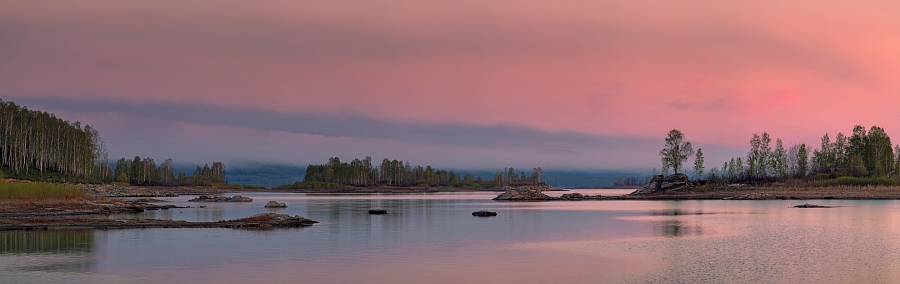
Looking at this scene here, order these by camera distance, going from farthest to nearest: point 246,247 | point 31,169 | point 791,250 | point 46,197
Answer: point 31,169 → point 46,197 → point 246,247 → point 791,250

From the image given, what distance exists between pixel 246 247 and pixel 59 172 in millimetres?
117352

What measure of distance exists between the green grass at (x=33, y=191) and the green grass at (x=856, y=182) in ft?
379

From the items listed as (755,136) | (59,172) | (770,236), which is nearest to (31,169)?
(59,172)

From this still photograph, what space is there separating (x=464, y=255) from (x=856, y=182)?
111m

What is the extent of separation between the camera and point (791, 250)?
31.6 meters

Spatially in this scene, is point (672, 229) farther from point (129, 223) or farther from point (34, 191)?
point (34, 191)

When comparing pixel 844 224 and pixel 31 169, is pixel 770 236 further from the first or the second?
pixel 31 169

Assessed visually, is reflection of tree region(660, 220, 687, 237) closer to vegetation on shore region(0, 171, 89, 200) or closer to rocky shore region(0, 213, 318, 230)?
rocky shore region(0, 213, 318, 230)

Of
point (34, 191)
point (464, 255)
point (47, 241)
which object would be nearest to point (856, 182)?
point (464, 255)

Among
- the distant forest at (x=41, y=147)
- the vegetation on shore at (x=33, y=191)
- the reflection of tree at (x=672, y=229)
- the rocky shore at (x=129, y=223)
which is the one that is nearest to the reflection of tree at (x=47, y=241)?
the rocky shore at (x=129, y=223)

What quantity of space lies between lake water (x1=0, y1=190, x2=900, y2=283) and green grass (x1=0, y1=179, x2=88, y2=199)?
22.3 metres

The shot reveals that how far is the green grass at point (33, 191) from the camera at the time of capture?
191ft

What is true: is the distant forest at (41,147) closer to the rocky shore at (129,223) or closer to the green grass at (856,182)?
the rocky shore at (129,223)

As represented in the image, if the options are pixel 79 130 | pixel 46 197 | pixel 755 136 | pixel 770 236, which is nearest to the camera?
pixel 770 236
